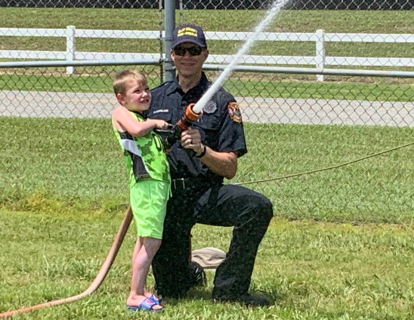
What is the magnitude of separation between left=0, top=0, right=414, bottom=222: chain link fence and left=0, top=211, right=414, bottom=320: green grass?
519mm

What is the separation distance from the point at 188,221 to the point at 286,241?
66.7 inches

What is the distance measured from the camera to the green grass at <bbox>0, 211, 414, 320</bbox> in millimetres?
4629

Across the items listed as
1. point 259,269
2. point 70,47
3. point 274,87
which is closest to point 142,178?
point 259,269

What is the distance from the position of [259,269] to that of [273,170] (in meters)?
2.96

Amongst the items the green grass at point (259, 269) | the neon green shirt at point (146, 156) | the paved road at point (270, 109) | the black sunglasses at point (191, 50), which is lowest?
the green grass at point (259, 269)

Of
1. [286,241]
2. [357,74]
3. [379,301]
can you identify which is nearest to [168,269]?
[379,301]

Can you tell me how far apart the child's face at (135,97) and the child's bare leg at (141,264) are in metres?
0.70

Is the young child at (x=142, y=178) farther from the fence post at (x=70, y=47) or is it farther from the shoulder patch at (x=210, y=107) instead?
the fence post at (x=70, y=47)

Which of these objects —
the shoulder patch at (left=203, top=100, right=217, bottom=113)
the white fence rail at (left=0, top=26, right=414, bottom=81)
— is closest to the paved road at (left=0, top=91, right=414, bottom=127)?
the white fence rail at (left=0, top=26, right=414, bottom=81)

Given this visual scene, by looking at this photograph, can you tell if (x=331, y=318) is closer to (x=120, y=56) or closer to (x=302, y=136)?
(x=302, y=136)

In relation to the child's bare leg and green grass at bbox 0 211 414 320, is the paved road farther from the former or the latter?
the child's bare leg

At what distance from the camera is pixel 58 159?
914 cm

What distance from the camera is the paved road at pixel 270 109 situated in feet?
42.9

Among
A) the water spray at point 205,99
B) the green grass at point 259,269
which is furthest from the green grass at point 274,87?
the water spray at point 205,99
